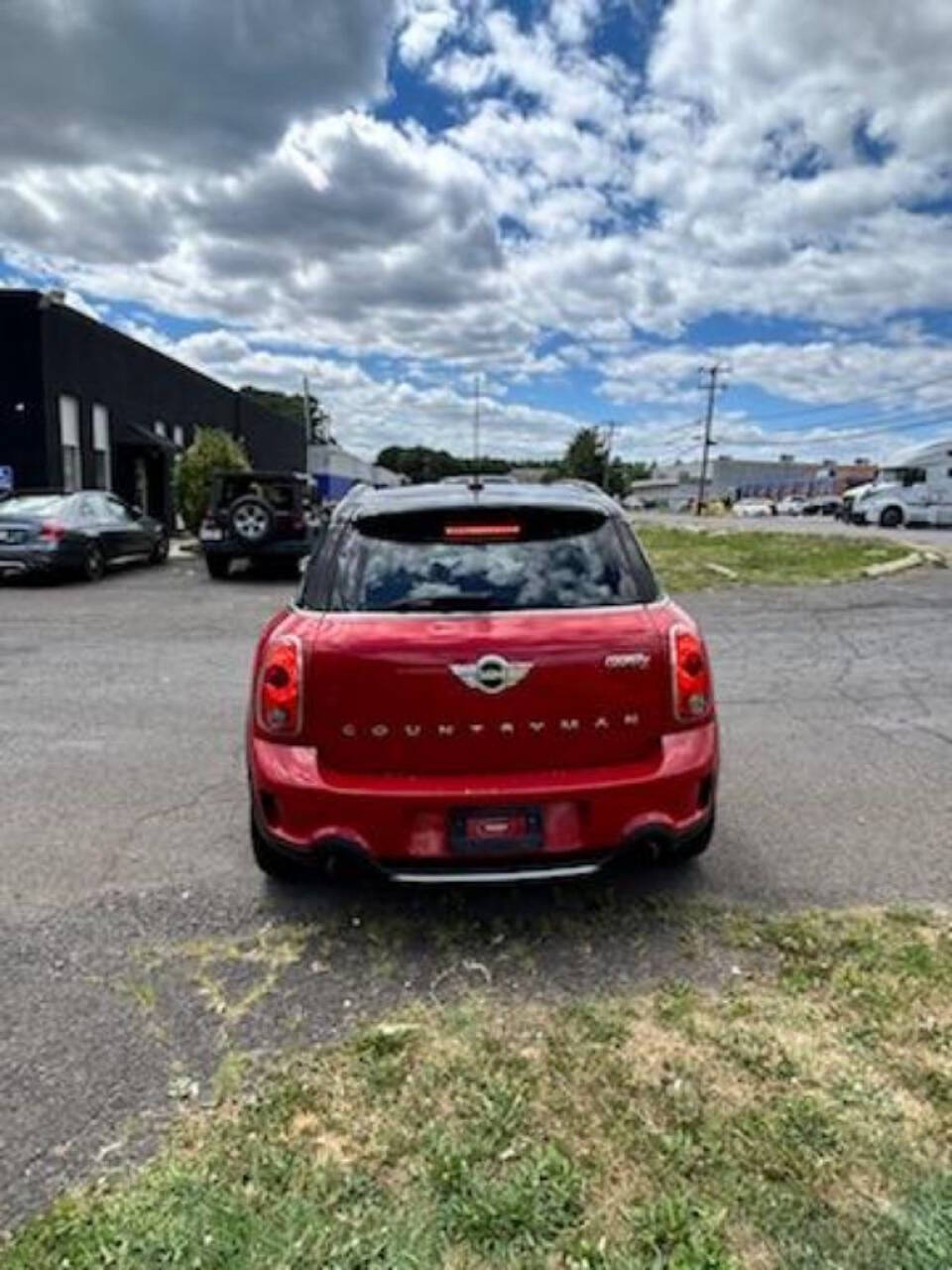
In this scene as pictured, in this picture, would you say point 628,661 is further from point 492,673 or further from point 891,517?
point 891,517

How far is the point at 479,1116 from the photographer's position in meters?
2.36

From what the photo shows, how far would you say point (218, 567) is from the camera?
51.9 ft

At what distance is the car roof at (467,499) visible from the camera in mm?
3586

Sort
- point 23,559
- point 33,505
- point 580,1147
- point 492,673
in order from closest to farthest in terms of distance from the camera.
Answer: point 580,1147 → point 492,673 → point 23,559 → point 33,505

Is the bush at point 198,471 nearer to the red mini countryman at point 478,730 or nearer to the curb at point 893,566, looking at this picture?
the curb at point 893,566

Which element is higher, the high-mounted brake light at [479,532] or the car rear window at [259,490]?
the high-mounted brake light at [479,532]

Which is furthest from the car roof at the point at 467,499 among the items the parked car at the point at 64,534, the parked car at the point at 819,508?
the parked car at the point at 819,508

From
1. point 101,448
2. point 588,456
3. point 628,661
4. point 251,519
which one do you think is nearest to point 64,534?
point 251,519

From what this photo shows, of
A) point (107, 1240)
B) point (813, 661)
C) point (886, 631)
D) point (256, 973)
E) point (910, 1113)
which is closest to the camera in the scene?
point (107, 1240)

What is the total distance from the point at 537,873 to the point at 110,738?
12.5 feet

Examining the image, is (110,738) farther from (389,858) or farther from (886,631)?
(886,631)

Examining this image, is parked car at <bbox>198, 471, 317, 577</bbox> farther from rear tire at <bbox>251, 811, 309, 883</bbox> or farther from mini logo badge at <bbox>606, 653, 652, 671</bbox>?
mini logo badge at <bbox>606, 653, 652, 671</bbox>

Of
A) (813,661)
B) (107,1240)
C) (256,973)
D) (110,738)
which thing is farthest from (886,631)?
(107,1240)

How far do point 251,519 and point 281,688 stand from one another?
12466mm
